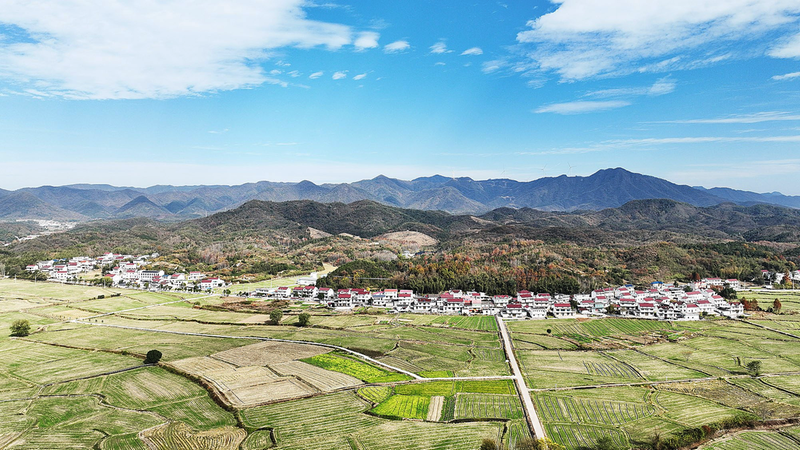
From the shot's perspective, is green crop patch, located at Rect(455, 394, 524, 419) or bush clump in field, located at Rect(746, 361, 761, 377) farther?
bush clump in field, located at Rect(746, 361, 761, 377)

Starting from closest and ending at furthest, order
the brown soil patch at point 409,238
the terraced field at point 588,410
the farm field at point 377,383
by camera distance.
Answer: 1. the farm field at point 377,383
2. the terraced field at point 588,410
3. the brown soil patch at point 409,238

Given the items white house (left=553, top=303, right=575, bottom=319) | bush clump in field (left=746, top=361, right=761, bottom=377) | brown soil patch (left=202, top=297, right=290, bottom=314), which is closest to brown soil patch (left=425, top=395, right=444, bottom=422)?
bush clump in field (left=746, top=361, right=761, bottom=377)

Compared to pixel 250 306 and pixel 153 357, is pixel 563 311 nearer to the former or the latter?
pixel 250 306

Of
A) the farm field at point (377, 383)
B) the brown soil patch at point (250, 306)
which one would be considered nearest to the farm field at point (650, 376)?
the farm field at point (377, 383)

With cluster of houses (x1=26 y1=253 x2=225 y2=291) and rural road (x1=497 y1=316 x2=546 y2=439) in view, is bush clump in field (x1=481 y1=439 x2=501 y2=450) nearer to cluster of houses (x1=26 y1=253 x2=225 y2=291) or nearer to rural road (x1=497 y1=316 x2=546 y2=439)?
rural road (x1=497 y1=316 x2=546 y2=439)

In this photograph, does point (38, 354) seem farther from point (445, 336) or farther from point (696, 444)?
point (696, 444)

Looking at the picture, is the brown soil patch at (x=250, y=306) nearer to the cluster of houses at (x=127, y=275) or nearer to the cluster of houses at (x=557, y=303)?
the cluster of houses at (x=557, y=303)

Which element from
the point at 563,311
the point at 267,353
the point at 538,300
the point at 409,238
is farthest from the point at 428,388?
the point at 409,238
